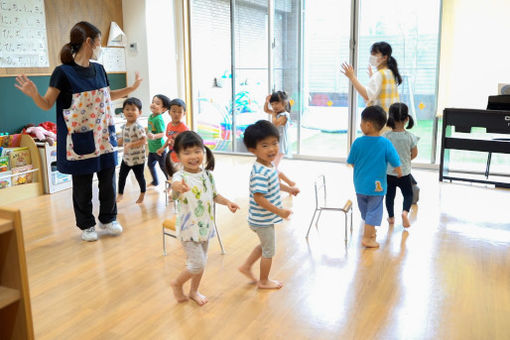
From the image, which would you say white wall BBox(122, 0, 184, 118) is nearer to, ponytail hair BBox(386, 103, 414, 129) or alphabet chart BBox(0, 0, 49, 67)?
alphabet chart BBox(0, 0, 49, 67)

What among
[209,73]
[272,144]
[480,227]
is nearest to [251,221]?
[272,144]

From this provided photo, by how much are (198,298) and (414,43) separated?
4.65 m

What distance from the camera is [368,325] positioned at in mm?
2480

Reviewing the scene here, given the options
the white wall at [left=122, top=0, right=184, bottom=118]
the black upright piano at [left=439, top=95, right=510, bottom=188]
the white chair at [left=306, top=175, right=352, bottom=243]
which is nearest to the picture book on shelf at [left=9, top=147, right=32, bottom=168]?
the white wall at [left=122, top=0, right=184, bottom=118]

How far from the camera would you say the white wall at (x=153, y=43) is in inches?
266

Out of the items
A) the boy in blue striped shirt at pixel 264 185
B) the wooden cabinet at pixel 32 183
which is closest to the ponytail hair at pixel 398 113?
the boy in blue striped shirt at pixel 264 185

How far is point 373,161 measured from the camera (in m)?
3.41

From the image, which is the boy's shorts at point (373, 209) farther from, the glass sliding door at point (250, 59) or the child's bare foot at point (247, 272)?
the glass sliding door at point (250, 59)

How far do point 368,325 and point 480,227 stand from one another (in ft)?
6.48

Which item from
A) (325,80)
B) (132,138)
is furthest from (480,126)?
(132,138)

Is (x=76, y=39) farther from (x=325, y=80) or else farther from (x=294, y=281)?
(x=325, y=80)

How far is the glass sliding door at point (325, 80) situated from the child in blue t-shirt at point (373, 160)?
128 inches

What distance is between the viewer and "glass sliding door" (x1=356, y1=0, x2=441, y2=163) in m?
6.01

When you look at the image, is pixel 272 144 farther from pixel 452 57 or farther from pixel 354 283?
pixel 452 57
